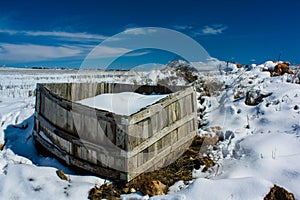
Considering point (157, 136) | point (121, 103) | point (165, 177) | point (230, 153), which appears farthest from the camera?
point (121, 103)

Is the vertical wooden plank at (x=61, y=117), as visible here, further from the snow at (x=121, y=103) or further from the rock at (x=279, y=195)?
the rock at (x=279, y=195)

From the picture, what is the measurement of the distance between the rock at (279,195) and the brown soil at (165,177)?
1124 millimetres

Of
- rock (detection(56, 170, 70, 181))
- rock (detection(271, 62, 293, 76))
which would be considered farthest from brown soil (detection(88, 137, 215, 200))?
rock (detection(271, 62, 293, 76))

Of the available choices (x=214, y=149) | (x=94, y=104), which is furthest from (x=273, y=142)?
(x=94, y=104)

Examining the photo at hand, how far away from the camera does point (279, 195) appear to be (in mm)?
2787

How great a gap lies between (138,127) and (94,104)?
2471 millimetres

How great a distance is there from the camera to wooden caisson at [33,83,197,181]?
355cm

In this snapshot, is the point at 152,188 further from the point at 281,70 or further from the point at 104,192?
the point at 281,70

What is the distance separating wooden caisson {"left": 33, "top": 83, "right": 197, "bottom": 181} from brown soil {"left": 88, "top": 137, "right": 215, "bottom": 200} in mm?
101

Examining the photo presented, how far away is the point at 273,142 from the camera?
406 centimetres

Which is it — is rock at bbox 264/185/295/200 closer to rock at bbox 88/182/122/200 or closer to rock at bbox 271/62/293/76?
rock at bbox 88/182/122/200

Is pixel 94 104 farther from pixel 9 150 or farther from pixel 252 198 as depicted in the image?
pixel 252 198

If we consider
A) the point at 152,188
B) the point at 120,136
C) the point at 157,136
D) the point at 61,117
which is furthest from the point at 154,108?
the point at 61,117

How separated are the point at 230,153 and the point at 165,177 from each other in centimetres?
113
